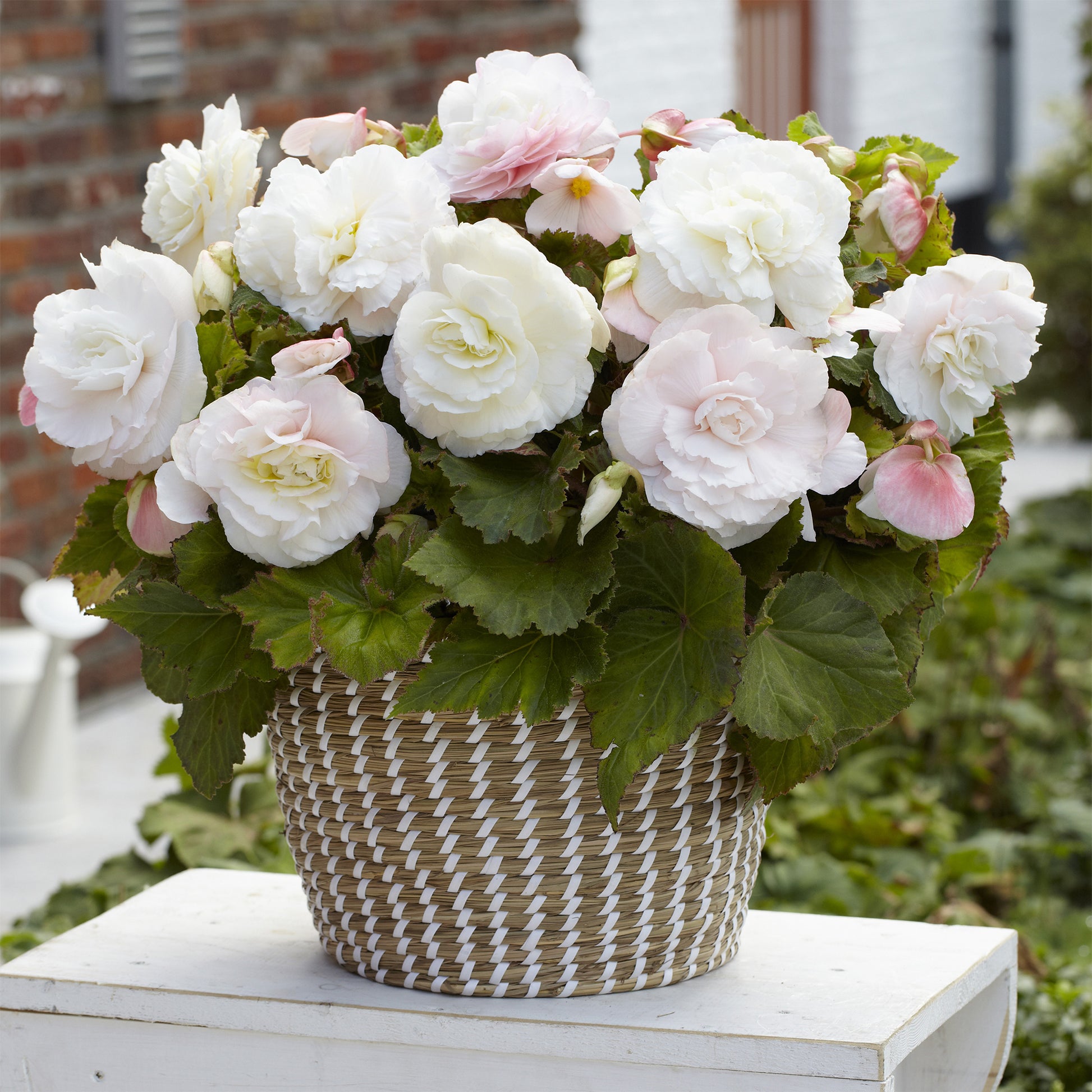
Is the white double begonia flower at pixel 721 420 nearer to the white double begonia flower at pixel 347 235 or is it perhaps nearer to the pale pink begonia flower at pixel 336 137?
the white double begonia flower at pixel 347 235

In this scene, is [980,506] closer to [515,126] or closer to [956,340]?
[956,340]

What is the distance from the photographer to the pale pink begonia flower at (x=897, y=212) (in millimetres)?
977

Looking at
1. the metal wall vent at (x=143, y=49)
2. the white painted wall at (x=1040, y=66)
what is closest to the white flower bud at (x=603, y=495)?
the metal wall vent at (x=143, y=49)

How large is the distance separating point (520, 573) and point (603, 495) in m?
0.06

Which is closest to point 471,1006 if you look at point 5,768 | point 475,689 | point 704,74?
point 475,689

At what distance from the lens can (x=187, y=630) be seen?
931 millimetres

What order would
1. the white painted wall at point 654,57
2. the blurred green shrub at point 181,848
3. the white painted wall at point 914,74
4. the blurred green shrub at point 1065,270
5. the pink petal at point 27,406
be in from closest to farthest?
the pink petal at point 27,406 → the blurred green shrub at point 181,848 → the white painted wall at point 654,57 → the blurred green shrub at point 1065,270 → the white painted wall at point 914,74

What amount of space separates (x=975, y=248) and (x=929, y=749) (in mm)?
6405

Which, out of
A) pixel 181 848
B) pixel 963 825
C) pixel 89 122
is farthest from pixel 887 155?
pixel 89 122

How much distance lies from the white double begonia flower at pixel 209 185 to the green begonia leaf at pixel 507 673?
0.31 metres

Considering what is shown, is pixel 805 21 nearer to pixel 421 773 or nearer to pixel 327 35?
pixel 327 35

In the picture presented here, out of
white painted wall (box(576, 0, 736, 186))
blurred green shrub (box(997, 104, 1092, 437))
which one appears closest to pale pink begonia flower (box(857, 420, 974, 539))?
white painted wall (box(576, 0, 736, 186))

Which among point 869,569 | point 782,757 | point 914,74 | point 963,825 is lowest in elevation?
point 963,825

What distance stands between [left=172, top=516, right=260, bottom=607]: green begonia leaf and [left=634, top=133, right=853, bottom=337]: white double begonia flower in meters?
0.27
